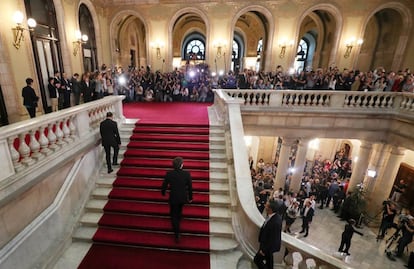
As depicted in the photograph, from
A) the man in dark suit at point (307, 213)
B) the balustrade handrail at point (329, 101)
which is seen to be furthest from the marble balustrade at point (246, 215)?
the man in dark suit at point (307, 213)

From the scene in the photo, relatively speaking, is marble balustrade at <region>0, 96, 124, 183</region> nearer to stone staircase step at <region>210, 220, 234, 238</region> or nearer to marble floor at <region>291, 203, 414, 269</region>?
stone staircase step at <region>210, 220, 234, 238</region>

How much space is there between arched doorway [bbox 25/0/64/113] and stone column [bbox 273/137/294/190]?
983 centimetres

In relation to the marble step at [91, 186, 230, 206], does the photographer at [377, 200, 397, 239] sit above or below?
below

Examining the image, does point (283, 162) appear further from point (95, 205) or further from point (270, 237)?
point (95, 205)

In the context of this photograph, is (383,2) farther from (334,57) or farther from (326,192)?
(326,192)

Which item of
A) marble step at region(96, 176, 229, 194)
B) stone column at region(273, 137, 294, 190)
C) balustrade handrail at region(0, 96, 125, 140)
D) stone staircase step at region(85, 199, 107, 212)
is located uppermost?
balustrade handrail at region(0, 96, 125, 140)

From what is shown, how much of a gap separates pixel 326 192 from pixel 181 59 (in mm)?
19222

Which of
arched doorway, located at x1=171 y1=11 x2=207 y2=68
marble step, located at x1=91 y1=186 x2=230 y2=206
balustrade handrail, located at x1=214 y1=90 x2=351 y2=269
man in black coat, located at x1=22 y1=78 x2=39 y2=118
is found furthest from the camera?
arched doorway, located at x1=171 y1=11 x2=207 y2=68

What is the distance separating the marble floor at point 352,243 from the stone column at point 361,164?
1920 millimetres

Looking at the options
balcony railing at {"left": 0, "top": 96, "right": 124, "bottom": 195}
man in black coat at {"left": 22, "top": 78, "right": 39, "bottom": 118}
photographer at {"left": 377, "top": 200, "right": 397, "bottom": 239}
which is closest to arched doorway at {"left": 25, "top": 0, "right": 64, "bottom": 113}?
man in black coat at {"left": 22, "top": 78, "right": 39, "bottom": 118}

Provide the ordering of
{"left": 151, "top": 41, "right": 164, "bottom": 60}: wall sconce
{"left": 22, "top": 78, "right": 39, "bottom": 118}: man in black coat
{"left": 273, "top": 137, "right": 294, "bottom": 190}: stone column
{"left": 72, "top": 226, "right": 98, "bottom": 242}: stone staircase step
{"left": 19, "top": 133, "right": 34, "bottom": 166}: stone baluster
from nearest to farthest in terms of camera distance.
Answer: {"left": 19, "top": 133, "right": 34, "bottom": 166}: stone baluster, {"left": 72, "top": 226, "right": 98, "bottom": 242}: stone staircase step, {"left": 22, "top": 78, "right": 39, "bottom": 118}: man in black coat, {"left": 273, "top": 137, "right": 294, "bottom": 190}: stone column, {"left": 151, "top": 41, "right": 164, "bottom": 60}: wall sconce

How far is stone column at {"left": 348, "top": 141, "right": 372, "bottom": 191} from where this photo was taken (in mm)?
9680

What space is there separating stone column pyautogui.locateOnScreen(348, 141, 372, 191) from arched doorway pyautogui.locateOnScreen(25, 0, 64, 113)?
44.0 ft

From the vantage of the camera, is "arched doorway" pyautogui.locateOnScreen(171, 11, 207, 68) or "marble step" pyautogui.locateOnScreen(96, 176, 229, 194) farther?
"arched doorway" pyautogui.locateOnScreen(171, 11, 207, 68)
